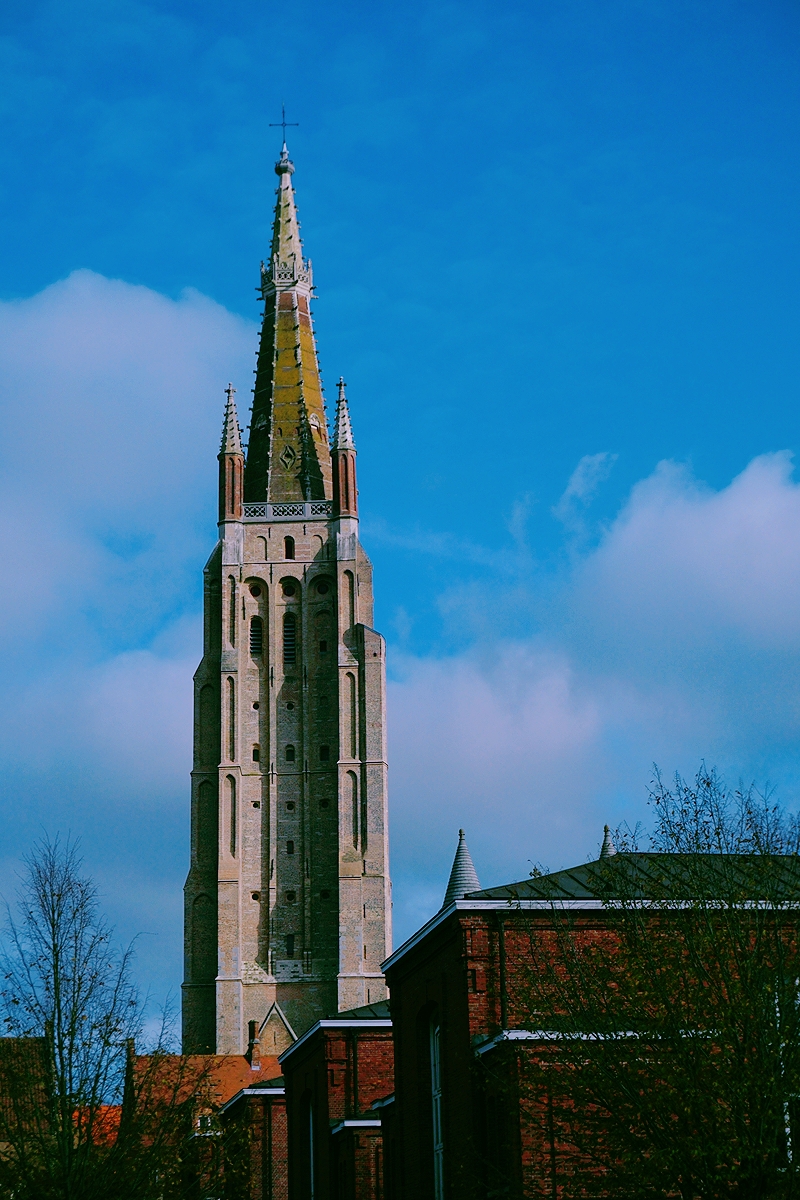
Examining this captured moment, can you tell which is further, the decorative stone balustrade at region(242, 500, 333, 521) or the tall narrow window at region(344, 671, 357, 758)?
the decorative stone balustrade at region(242, 500, 333, 521)

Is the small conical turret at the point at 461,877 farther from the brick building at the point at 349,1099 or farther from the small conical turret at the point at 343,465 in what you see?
the small conical turret at the point at 343,465

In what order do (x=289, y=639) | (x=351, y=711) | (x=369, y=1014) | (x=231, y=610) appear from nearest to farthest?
(x=369, y=1014), (x=351, y=711), (x=231, y=610), (x=289, y=639)

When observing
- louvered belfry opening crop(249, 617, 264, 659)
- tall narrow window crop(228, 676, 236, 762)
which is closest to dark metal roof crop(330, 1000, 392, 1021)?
tall narrow window crop(228, 676, 236, 762)

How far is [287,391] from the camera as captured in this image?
99062 mm

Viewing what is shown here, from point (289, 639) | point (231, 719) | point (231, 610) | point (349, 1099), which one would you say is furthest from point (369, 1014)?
point (289, 639)

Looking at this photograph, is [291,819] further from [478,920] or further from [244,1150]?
[478,920]

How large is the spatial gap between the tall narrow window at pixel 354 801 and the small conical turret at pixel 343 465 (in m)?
15.0

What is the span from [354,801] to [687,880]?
205 feet

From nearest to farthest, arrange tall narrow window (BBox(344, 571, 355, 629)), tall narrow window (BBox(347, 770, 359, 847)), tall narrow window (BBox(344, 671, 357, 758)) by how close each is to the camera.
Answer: tall narrow window (BBox(347, 770, 359, 847)) → tall narrow window (BBox(344, 671, 357, 758)) → tall narrow window (BBox(344, 571, 355, 629))

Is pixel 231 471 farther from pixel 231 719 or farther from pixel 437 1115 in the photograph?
pixel 437 1115

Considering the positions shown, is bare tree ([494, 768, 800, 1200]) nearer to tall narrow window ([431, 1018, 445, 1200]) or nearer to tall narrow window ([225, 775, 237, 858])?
tall narrow window ([431, 1018, 445, 1200])

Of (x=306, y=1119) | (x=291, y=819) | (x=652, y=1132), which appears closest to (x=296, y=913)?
(x=291, y=819)

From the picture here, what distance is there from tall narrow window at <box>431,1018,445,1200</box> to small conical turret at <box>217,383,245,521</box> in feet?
211

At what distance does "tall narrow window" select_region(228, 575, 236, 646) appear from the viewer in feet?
295
